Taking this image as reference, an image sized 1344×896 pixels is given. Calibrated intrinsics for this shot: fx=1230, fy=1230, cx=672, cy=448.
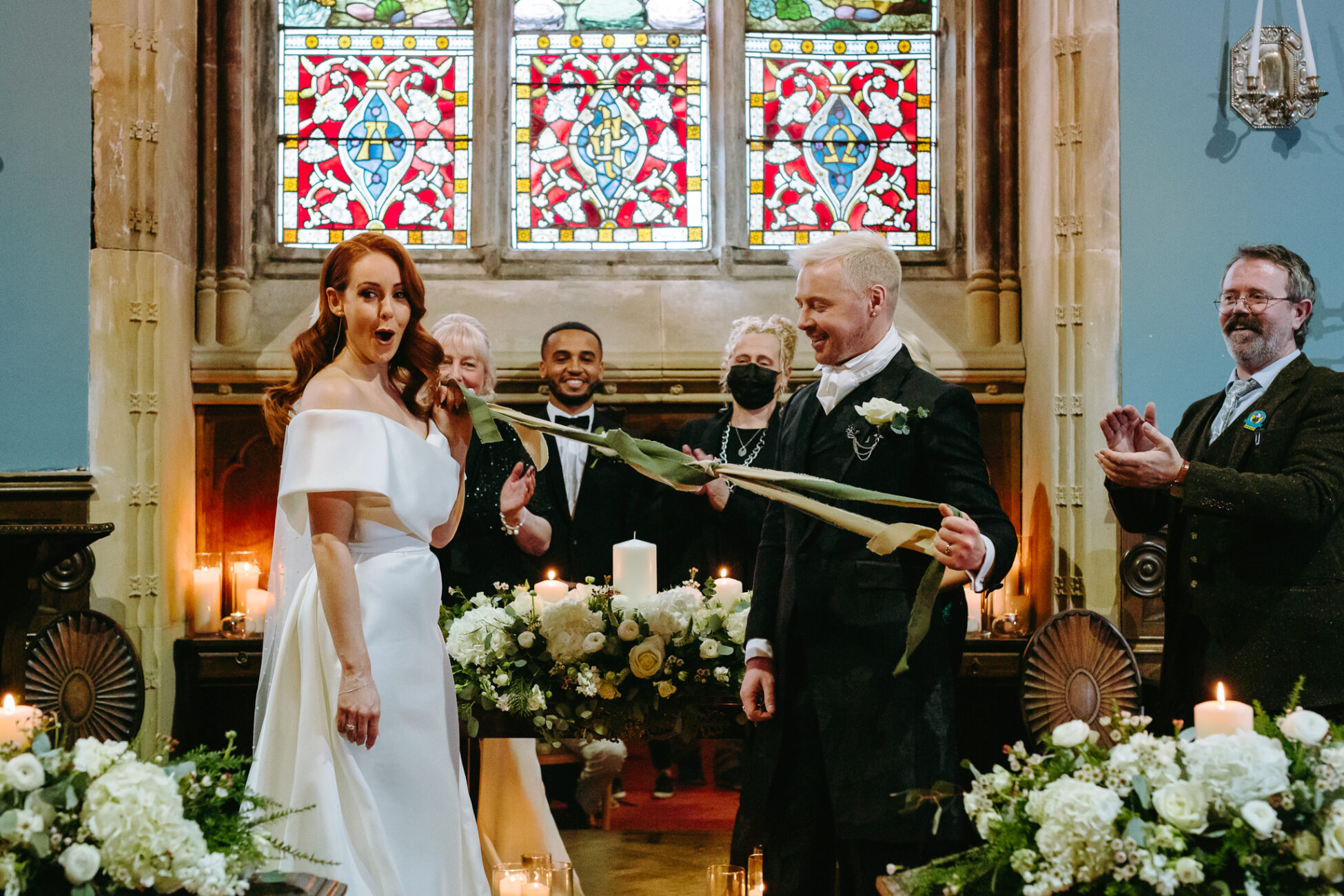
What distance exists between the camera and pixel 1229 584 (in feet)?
10.1

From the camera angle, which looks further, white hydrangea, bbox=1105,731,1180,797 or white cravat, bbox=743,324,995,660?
white cravat, bbox=743,324,995,660

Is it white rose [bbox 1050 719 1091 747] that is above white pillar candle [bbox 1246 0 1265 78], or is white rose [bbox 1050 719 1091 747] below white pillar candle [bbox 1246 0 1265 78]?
below

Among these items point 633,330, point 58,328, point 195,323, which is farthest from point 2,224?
point 633,330

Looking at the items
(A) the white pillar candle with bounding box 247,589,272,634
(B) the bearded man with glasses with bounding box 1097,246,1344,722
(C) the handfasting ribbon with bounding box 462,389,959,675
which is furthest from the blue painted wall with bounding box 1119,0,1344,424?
(A) the white pillar candle with bounding box 247,589,272,634

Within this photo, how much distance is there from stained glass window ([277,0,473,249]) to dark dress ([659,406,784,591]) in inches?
67.0

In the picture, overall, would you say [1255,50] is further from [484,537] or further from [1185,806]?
[1185,806]

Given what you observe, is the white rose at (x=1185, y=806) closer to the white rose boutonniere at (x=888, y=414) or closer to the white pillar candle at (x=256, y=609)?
the white rose boutonniere at (x=888, y=414)

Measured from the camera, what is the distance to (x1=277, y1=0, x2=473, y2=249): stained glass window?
553 cm

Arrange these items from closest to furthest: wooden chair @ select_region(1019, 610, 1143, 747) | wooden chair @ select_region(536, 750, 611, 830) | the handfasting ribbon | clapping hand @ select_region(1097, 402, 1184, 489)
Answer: the handfasting ribbon → clapping hand @ select_region(1097, 402, 1184, 489) → wooden chair @ select_region(536, 750, 611, 830) → wooden chair @ select_region(1019, 610, 1143, 747)

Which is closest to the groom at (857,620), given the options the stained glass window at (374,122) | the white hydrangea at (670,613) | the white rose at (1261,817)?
the white hydrangea at (670,613)

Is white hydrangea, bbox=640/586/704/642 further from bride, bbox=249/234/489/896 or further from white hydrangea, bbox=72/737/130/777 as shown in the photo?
white hydrangea, bbox=72/737/130/777

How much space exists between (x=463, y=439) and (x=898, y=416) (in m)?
0.98

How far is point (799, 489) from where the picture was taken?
252cm

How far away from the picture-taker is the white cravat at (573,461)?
4.56 metres
